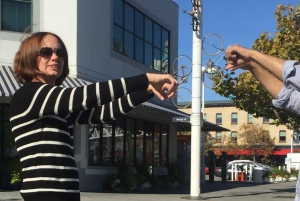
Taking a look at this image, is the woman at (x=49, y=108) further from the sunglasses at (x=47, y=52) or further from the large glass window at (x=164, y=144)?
the large glass window at (x=164, y=144)

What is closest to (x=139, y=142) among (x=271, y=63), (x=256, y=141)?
(x=271, y=63)

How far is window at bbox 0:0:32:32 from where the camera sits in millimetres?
17156

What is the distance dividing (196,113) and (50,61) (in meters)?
13.2

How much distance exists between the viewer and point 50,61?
301 centimetres

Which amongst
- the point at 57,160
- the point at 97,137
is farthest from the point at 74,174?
the point at 97,137

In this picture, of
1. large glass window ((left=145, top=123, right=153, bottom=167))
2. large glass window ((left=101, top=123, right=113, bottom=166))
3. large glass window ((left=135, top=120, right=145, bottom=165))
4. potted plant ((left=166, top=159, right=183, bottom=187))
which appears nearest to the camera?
large glass window ((left=101, top=123, right=113, bottom=166))

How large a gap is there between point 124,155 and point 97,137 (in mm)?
A: 2198

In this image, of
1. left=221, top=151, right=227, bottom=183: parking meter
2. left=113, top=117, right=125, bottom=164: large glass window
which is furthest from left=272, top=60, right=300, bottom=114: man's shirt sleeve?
left=221, top=151, right=227, bottom=183: parking meter

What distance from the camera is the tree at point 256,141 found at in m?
60.4

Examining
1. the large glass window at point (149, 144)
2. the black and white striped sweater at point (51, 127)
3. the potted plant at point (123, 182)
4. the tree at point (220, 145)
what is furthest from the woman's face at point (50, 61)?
the tree at point (220, 145)

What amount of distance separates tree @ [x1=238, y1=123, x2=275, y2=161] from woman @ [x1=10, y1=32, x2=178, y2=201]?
58.5m

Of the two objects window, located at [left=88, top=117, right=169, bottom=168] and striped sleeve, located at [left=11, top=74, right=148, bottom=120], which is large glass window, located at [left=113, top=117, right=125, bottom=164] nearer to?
window, located at [left=88, top=117, right=169, bottom=168]

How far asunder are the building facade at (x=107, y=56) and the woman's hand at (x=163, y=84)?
36.1 ft

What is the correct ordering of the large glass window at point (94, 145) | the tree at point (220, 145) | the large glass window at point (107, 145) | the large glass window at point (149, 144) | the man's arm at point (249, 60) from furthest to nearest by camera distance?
the tree at point (220, 145), the large glass window at point (149, 144), the large glass window at point (107, 145), the large glass window at point (94, 145), the man's arm at point (249, 60)
